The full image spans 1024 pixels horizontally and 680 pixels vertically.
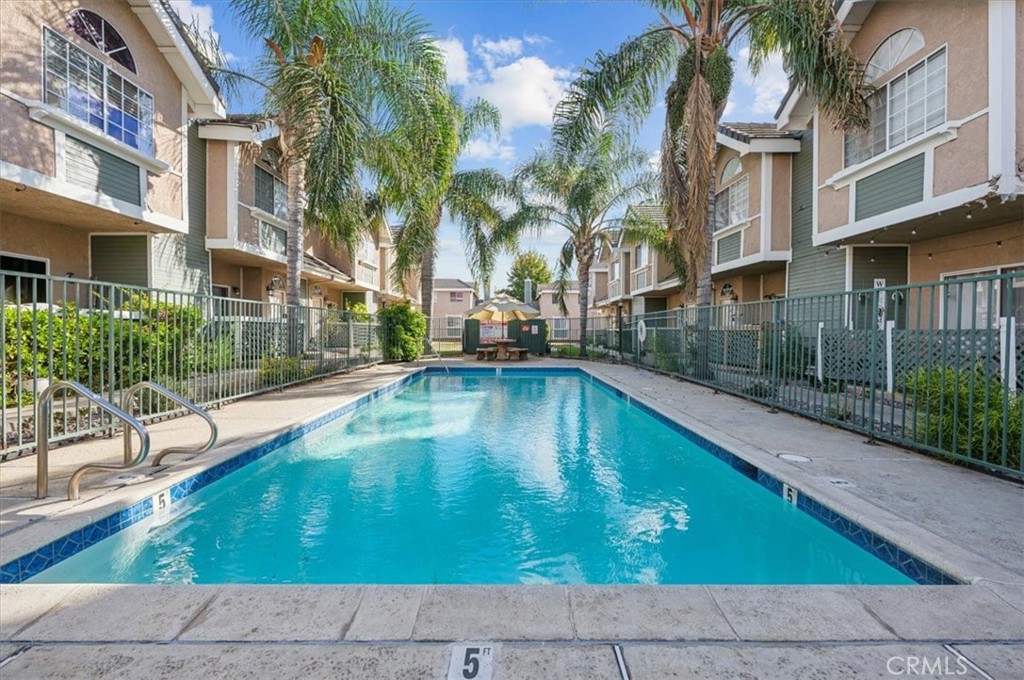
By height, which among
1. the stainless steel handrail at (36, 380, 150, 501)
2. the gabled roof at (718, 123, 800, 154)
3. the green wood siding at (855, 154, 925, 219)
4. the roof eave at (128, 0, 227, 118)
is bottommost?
the stainless steel handrail at (36, 380, 150, 501)

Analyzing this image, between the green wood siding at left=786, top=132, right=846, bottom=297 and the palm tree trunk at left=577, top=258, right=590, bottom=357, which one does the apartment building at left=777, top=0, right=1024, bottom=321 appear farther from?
the palm tree trunk at left=577, top=258, right=590, bottom=357

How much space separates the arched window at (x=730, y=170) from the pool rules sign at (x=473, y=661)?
16515 millimetres

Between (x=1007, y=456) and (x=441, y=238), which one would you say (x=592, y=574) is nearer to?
(x=1007, y=456)

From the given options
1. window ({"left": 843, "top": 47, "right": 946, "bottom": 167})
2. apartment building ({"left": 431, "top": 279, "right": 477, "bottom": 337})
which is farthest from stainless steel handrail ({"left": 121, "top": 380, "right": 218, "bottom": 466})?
apartment building ({"left": 431, "top": 279, "right": 477, "bottom": 337})

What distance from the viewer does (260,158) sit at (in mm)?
15391

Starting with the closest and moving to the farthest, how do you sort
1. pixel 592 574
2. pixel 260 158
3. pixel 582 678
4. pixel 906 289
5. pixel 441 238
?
pixel 582 678 → pixel 592 574 → pixel 906 289 → pixel 260 158 → pixel 441 238

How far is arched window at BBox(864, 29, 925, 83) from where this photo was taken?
29.9 feet

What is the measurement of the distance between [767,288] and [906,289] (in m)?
11.6

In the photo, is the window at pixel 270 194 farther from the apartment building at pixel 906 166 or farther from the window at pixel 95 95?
the apartment building at pixel 906 166

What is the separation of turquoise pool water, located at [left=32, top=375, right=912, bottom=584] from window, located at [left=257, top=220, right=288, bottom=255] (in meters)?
9.94

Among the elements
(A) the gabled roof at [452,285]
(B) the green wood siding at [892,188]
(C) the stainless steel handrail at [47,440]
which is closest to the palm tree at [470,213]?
(B) the green wood siding at [892,188]

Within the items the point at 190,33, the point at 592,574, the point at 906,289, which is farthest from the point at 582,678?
the point at 190,33

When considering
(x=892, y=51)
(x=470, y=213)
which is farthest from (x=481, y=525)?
(x=470, y=213)

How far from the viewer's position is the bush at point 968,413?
437 centimetres
